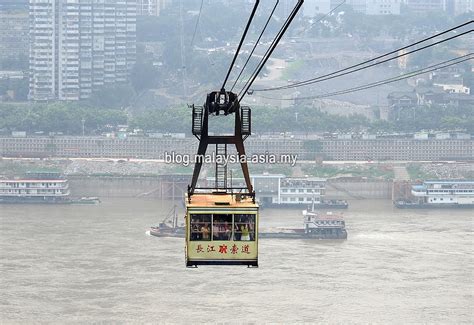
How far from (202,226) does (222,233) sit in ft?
0.41

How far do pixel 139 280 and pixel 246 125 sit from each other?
8.97 metres

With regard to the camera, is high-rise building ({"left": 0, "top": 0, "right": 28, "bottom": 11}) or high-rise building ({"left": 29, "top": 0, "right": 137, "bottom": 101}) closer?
high-rise building ({"left": 29, "top": 0, "right": 137, "bottom": 101})

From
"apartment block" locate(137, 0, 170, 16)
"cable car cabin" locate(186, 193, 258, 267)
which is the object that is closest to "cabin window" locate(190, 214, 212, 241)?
"cable car cabin" locate(186, 193, 258, 267)

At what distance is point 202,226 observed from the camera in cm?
1015

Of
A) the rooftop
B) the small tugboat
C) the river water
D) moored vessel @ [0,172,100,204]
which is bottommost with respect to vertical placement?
the river water

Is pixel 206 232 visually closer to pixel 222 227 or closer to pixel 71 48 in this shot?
pixel 222 227

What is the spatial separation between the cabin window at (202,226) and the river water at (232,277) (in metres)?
6.33

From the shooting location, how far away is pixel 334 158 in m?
37.5

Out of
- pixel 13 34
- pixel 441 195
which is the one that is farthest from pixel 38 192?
pixel 13 34

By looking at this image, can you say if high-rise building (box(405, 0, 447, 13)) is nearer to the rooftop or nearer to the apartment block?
the apartment block

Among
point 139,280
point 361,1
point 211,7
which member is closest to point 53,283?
point 139,280

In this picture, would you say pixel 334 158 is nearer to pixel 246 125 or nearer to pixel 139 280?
pixel 139 280

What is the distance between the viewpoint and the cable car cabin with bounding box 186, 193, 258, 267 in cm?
1012

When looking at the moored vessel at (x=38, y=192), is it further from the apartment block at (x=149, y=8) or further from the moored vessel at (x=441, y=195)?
the apartment block at (x=149, y=8)
